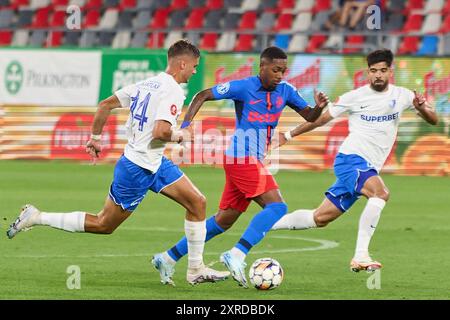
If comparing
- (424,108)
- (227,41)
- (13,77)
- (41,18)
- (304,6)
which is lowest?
(424,108)

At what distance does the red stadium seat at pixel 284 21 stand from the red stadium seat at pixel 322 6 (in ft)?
2.34

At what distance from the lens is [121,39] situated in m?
32.4

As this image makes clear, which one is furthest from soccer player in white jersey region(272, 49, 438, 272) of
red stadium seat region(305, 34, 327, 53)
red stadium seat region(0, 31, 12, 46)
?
red stadium seat region(0, 31, 12, 46)

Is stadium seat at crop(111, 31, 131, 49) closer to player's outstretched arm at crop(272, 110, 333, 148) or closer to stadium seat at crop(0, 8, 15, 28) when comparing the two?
stadium seat at crop(0, 8, 15, 28)

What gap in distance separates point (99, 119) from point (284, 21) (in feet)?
70.7

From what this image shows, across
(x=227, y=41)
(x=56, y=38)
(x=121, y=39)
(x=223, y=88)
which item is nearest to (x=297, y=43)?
(x=227, y=41)

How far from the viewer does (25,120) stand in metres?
27.2

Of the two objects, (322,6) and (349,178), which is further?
(322,6)

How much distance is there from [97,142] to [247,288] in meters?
1.90

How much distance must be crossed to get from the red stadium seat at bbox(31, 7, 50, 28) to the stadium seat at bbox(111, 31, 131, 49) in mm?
2916

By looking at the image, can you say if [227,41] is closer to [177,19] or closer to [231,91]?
[177,19]

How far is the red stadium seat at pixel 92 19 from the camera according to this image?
3433 centimetres

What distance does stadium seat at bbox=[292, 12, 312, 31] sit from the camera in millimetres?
31812

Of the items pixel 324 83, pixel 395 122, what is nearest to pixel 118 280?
pixel 395 122
